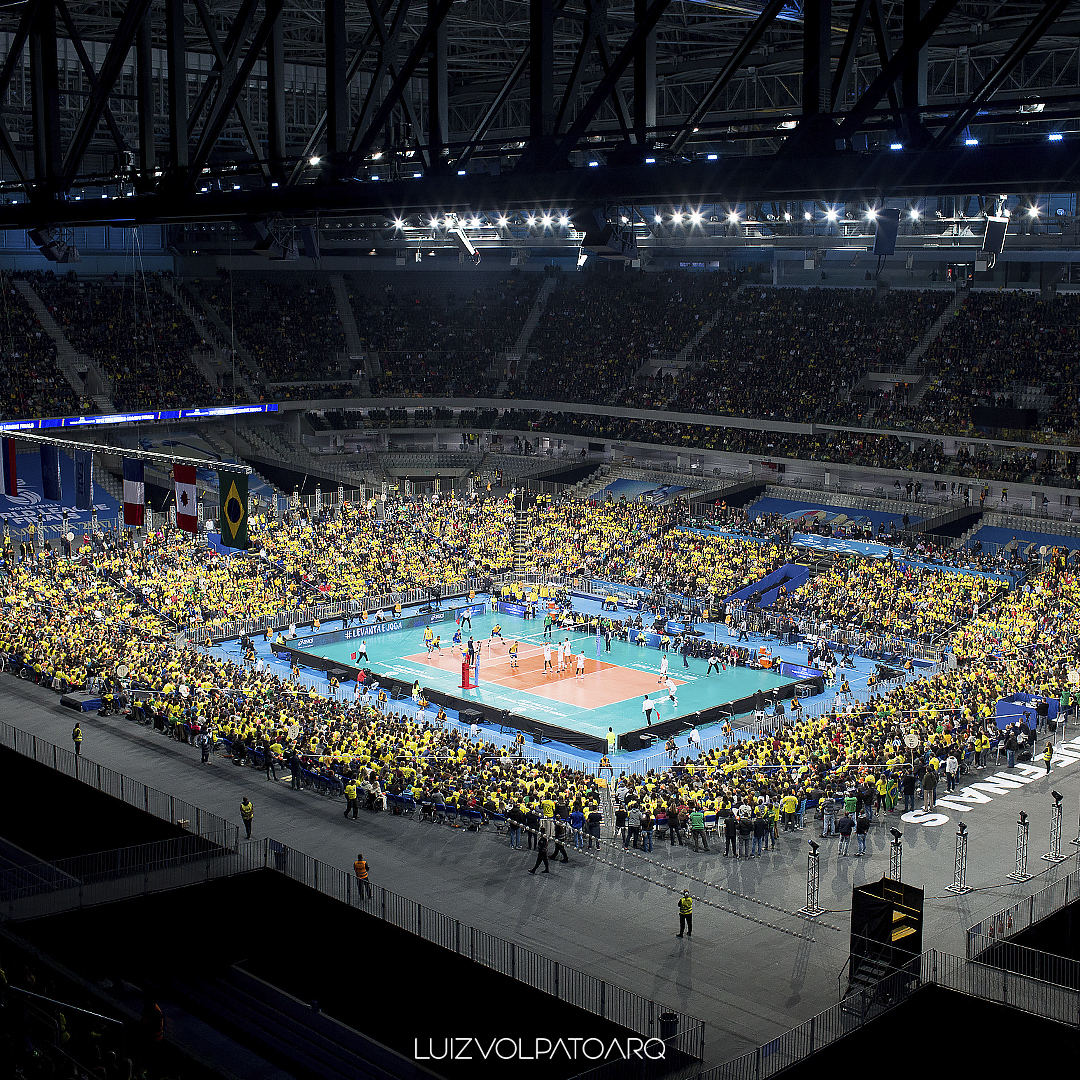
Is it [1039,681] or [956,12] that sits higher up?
[956,12]

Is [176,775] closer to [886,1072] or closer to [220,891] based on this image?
[220,891]

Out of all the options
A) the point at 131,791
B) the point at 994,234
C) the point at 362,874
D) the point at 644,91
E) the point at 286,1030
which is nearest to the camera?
the point at 644,91

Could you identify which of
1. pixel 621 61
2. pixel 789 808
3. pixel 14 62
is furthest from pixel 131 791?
pixel 621 61

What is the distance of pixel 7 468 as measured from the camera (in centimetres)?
3672

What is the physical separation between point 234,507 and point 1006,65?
24.5 m

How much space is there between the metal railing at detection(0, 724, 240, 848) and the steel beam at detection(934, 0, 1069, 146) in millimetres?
20312

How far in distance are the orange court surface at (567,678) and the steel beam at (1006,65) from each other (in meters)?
A: 35.5

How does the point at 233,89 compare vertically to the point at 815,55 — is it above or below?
above

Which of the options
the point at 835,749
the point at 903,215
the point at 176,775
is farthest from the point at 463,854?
the point at 903,215

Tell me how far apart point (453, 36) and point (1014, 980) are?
38013 millimetres

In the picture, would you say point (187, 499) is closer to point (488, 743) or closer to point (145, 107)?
point (488, 743)

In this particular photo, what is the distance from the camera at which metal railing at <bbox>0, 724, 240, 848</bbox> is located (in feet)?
86.6

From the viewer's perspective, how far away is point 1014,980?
19344 mm

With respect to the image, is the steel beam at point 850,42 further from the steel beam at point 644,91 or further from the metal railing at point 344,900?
the metal railing at point 344,900
